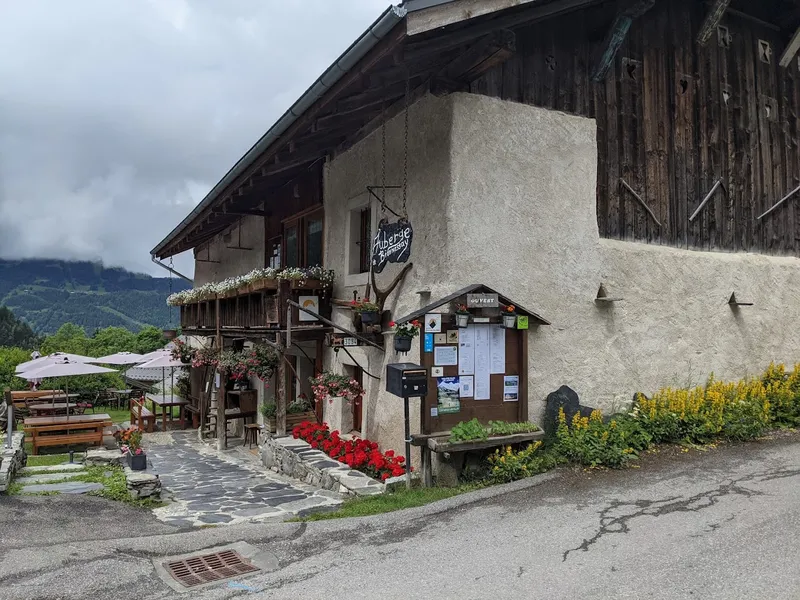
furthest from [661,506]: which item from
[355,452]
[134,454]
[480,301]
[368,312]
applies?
[134,454]

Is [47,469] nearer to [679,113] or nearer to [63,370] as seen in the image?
[63,370]

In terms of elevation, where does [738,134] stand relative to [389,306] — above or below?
above

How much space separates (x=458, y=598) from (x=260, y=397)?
11.4 meters

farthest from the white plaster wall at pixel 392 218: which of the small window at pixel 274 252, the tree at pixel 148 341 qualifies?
the tree at pixel 148 341

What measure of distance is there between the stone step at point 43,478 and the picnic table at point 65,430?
4809 millimetres

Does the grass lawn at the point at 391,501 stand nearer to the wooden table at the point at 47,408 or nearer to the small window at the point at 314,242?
the small window at the point at 314,242

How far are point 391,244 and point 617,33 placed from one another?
4342 mm

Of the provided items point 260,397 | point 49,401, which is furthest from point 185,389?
point 260,397

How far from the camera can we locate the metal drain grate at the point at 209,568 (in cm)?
448

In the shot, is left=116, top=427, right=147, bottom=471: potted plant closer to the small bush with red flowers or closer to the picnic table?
the small bush with red flowers

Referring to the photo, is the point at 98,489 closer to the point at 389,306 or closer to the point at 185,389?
the point at 389,306

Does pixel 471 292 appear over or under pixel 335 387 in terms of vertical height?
over

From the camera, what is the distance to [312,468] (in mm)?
8680

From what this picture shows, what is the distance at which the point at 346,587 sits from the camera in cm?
423
